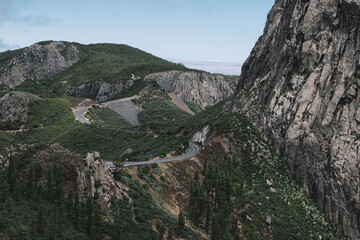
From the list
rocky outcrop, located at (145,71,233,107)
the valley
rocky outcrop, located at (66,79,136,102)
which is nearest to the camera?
the valley

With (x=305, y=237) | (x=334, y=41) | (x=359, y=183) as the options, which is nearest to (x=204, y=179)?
(x=305, y=237)

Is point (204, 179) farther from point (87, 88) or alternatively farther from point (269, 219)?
point (87, 88)

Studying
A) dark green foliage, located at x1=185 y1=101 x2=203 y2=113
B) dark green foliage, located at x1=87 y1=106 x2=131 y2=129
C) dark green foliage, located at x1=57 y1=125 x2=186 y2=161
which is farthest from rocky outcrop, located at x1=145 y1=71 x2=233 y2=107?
dark green foliage, located at x1=57 y1=125 x2=186 y2=161

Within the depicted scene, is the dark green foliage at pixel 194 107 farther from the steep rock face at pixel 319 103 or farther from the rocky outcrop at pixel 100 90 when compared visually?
the steep rock face at pixel 319 103

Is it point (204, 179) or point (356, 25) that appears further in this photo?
point (356, 25)

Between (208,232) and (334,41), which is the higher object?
(334,41)

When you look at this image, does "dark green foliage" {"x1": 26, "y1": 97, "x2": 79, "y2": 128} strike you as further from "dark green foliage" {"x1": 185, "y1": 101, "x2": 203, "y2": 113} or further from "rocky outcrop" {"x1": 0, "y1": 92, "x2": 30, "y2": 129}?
"dark green foliage" {"x1": 185, "y1": 101, "x2": 203, "y2": 113}

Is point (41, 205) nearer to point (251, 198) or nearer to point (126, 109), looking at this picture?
point (251, 198)

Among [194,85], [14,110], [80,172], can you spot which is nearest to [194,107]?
[194,85]
